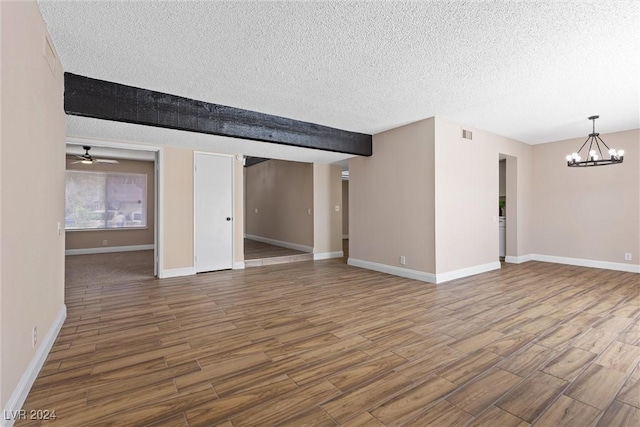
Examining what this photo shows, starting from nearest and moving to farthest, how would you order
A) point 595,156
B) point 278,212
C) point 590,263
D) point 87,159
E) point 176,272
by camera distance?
point 176,272, point 595,156, point 590,263, point 87,159, point 278,212

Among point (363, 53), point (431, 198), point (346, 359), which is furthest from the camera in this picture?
point (431, 198)

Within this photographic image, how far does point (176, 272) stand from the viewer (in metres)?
5.30

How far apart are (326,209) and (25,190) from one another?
590 cm

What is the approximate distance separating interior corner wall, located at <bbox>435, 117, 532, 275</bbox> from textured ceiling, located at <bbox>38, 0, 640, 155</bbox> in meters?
0.82

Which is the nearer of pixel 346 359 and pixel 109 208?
pixel 346 359

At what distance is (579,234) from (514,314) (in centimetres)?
424

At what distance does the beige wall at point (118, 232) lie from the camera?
7691 mm

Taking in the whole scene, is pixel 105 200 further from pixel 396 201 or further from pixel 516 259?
pixel 516 259

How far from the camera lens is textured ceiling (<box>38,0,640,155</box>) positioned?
2205 mm

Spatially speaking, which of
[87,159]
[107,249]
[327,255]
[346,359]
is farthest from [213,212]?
[107,249]

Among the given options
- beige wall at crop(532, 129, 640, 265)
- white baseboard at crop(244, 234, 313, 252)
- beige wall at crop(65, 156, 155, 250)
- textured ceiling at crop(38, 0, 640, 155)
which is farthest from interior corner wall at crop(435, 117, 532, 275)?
beige wall at crop(65, 156, 155, 250)

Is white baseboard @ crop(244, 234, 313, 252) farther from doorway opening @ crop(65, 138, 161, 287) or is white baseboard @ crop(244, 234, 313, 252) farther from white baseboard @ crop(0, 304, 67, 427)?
white baseboard @ crop(0, 304, 67, 427)

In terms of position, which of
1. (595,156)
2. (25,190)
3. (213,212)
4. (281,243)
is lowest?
(281,243)

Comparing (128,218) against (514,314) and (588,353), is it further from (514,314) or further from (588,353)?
(588,353)
